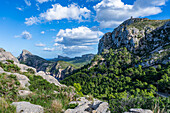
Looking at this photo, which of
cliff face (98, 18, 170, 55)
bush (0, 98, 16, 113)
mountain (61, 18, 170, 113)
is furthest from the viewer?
cliff face (98, 18, 170, 55)

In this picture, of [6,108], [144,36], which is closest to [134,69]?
[144,36]

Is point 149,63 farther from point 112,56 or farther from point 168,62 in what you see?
point 112,56

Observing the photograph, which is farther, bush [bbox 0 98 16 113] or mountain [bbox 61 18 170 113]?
mountain [bbox 61 18 170 113]

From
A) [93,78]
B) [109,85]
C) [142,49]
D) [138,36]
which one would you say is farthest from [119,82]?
[138,36]

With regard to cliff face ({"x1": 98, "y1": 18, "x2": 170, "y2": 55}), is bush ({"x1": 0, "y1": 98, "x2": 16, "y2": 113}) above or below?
below

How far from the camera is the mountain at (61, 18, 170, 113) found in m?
79.6

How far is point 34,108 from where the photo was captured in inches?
247

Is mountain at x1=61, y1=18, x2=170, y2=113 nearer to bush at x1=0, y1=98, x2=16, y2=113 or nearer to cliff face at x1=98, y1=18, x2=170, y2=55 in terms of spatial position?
cliff face at x1=98, y1=18, x2=170, y2=55

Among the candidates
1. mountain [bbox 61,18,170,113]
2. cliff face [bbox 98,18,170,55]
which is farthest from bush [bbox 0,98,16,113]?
cliff face [bbox 98,18,170,55]

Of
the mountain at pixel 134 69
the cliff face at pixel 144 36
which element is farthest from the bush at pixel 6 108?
the cliff face at pixel 144 36

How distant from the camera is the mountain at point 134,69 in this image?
261 ft

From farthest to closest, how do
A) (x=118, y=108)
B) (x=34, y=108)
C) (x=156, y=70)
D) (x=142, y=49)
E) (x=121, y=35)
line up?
(x=121, y=35)
(x=142, y=49)
(x=156, y=70)
(x=118, y=108)
(x=34, y=108)

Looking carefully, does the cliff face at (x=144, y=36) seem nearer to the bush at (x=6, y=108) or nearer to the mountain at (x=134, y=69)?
the mountain at (x=134, y=69)

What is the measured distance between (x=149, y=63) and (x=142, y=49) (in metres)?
50.4
